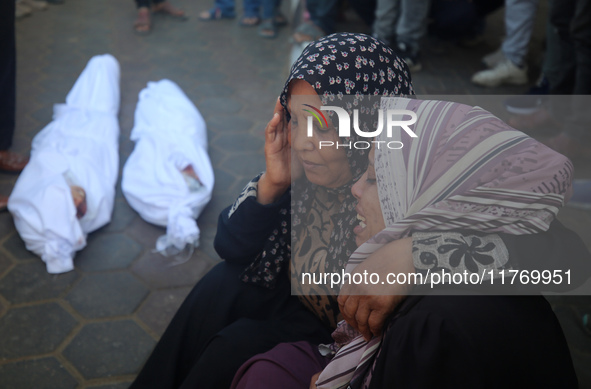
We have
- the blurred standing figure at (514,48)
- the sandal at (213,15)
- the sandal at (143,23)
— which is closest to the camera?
the blurred standing figure at (514,48)

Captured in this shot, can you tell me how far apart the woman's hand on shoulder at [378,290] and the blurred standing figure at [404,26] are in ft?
13.4

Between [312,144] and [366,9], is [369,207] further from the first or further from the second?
[366,9]

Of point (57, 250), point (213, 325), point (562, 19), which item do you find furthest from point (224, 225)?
point (562, 19)

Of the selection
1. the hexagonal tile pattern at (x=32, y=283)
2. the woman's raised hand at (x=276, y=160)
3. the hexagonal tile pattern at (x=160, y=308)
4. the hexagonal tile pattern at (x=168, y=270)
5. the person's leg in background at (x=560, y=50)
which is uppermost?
the woman's raised hand at (x=276, y=160)

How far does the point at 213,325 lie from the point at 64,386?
80cm

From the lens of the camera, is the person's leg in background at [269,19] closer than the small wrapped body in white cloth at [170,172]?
No

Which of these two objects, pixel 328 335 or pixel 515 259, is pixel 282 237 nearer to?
pixel 328 335

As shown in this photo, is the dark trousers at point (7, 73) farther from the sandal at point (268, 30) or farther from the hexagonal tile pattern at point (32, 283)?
the sandal at point (268, 30)

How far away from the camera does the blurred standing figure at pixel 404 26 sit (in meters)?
4.78

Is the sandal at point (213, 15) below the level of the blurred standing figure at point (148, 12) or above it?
below

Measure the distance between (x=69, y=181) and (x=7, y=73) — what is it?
0.90 m

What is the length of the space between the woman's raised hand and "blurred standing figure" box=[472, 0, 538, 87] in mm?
3530

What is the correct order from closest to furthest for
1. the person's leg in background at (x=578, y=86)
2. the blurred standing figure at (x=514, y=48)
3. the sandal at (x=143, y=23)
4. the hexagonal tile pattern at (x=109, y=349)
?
the hexagonal tile pattern at (x=109, y=349)
the person's leg in background at (x=578, y=86)
the blurred standing figure at (x=514, y=48)
the sandal at (x=143, y=23)

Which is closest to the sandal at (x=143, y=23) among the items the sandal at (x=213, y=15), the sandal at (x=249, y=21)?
the sandal at (x=213, y=15)
